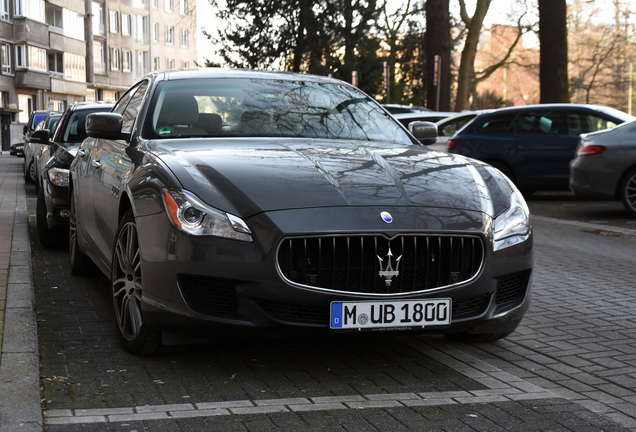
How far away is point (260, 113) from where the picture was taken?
5.62 metres

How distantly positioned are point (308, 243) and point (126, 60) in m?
80.0

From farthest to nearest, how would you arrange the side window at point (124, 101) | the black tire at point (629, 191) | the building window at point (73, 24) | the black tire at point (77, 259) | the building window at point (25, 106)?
the building window at point (73, 24) → the building window at point (25, 106) → the black tire at point (629, 191) → the black tire at point (77, 259) → the side window at point (124, 101)

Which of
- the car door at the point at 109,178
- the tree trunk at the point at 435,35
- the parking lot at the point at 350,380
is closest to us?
the parking lot at the point at 350,380

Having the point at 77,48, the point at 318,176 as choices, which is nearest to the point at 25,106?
the point at 77,48

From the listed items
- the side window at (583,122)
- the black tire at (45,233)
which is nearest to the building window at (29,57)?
the side window at (583,122)

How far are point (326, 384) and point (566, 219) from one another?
30.9 feet

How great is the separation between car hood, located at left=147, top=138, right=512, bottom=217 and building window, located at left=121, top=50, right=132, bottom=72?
255 ft

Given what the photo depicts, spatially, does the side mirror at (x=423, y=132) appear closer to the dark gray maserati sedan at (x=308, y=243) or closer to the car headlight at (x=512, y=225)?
the dark gray maserati sedan at (x=308, y=243)

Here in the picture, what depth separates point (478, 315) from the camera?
4.44 m

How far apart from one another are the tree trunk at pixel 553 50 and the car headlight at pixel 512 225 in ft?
52.6

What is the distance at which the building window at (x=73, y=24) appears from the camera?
6538 centimetres

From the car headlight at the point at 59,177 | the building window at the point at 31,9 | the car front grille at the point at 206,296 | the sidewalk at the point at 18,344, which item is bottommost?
the sidewalk at the point at 18,344

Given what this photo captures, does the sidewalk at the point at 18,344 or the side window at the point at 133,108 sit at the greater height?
the side window at the point at 133,108

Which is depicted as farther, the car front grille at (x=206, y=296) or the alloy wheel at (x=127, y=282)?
the alloy wheel at (x=127, y=282)
